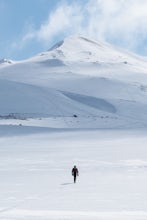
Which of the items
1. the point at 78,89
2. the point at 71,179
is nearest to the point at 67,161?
the point at 71,179

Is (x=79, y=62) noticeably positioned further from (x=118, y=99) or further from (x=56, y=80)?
(x=118, y=99)

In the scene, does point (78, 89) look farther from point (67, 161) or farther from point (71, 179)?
point (71, 179)

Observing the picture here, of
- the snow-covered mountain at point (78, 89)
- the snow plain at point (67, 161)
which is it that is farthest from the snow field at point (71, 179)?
the snow-covered mountain at point (78, 89)

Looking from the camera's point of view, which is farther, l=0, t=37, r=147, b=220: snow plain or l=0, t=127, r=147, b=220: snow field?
l=0, t=37, r=147, b=220: snow plain

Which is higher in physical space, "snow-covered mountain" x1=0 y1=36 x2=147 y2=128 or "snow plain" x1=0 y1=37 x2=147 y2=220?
"snow-covered mountain" x1=0 y1=36 x2=147 y2=128

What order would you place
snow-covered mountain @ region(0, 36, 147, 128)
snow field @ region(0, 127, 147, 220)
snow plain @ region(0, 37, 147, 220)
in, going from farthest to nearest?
snow-covered mountain @ region(0, 36, 147, 128), snow plain @ region(0, 37, 147, 220), snow field @ region(0, 127, 147, 220)

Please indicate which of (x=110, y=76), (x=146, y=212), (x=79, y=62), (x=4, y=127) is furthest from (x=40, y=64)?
(x=146, y=212)

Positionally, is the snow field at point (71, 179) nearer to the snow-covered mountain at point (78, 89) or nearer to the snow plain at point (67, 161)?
the snow plain at point (67, 161)

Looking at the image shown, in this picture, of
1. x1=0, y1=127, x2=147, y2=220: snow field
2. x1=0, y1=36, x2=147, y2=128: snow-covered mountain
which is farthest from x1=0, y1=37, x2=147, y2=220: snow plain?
x1=0, y1=36, x2=147, y2=128: snow-covered mountain

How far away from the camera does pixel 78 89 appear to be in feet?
374

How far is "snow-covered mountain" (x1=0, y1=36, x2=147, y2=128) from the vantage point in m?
73.7

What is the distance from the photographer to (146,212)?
1342cm

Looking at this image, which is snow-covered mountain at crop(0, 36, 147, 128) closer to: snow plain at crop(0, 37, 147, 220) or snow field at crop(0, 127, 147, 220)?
snow plain at crop(0, 37, 147, 220)

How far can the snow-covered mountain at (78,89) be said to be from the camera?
73719mm
